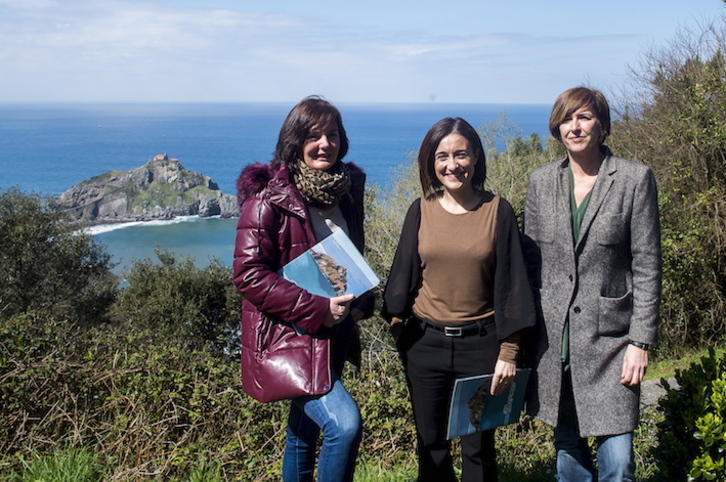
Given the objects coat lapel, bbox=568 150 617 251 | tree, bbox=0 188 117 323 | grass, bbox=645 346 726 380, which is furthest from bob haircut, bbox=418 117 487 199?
tree, bbox=0 188 117 323

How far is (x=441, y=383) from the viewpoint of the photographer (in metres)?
2.81

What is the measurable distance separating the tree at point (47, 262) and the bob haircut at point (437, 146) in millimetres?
21357

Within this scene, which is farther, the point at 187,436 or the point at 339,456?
the point at 187,436

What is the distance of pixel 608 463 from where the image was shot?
2666 millimetres

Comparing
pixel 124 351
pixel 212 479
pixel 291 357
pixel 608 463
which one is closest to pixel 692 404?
pixel 608 463

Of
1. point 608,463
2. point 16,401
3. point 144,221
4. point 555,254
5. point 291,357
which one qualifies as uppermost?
point 555,254

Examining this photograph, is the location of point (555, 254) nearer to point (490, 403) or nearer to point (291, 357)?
point (490, 403)

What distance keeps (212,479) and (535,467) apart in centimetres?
175

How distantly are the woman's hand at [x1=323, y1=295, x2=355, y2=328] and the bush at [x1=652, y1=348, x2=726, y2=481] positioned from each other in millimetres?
1567

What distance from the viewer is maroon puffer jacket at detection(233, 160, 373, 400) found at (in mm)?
2514

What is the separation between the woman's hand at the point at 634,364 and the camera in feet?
8.48

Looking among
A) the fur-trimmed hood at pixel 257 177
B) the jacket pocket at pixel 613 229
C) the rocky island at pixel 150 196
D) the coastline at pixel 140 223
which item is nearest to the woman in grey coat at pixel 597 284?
the jacket pocket at pixel 613 229

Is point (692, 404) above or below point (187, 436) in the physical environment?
above

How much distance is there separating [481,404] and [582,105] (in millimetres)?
1311
